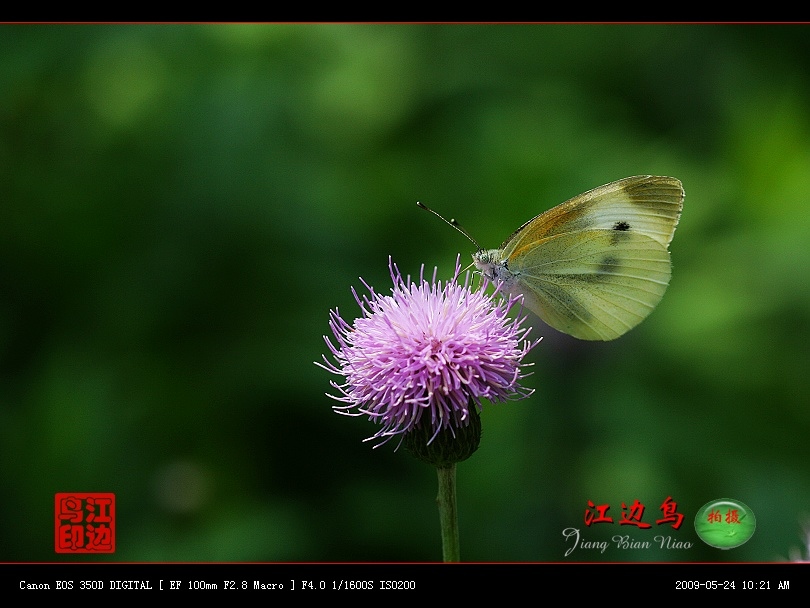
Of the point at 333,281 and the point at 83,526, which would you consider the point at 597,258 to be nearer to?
the point at 333,281

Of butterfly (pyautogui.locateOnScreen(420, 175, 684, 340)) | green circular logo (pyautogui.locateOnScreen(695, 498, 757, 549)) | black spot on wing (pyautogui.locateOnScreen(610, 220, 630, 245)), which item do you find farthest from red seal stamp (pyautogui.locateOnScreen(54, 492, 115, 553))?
green circular logo (pyautogui.locateOnScreen(695, 498, 757, 549))

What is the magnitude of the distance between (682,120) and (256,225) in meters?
3.05

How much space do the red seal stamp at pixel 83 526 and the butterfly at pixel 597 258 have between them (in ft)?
7.18

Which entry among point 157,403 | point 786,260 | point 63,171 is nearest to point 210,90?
point 63,171

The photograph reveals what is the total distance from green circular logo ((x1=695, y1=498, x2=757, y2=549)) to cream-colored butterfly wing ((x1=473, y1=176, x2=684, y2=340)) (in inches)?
42.0

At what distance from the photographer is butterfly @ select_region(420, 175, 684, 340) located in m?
3.70

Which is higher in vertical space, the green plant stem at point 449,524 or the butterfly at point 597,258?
the butterfly at point 597,258

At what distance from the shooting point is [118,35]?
535 cm

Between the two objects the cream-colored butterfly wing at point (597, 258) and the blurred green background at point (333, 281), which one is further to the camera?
the blurred green background at point (333, 281)

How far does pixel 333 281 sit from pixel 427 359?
6.94 feet

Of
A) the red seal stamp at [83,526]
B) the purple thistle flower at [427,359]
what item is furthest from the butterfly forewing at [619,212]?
the red seal stamp at [83,526]

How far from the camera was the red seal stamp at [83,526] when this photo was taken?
149 inches

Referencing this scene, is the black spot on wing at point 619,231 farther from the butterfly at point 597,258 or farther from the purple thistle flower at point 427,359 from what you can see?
the purple thistle flower at point 427,359

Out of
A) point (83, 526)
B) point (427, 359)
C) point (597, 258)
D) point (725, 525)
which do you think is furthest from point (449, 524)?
point (83, 526)
